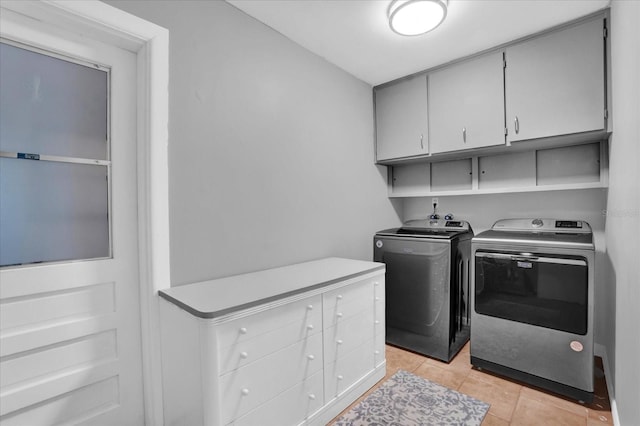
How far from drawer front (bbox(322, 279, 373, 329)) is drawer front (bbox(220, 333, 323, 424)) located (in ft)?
0.45

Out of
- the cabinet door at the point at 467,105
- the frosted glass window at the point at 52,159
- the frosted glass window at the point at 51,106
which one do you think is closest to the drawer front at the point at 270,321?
the frosted glass window at the point at 52,159

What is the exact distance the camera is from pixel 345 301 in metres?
1.83

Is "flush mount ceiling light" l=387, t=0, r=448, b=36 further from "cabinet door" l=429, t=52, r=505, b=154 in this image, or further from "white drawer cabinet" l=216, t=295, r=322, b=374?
"white drawer cabinet" l=216, t=295, r=322, b=374

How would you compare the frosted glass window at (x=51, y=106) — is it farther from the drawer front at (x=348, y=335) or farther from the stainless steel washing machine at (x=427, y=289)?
the stainless steel washing machine at (x=427, y=289)

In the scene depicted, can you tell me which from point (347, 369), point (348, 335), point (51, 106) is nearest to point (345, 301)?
point (348, 335)

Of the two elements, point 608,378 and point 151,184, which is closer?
point 151,184

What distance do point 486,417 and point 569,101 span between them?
2.12 m

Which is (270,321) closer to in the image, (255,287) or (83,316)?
(255,287)

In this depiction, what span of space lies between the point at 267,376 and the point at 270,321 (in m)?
0.26

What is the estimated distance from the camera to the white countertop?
4.18 feet

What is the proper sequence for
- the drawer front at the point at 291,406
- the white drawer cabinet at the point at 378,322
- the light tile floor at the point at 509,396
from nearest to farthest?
1. the drawer front at the point at 291,406
2. the light tile floor at the point at 509,396
3. the white drawer cabinet at the point at 378,322

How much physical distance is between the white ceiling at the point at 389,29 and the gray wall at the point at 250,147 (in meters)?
0.13

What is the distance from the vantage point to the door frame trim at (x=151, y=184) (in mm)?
1460

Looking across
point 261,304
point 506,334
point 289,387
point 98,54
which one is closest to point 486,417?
point 506,334
